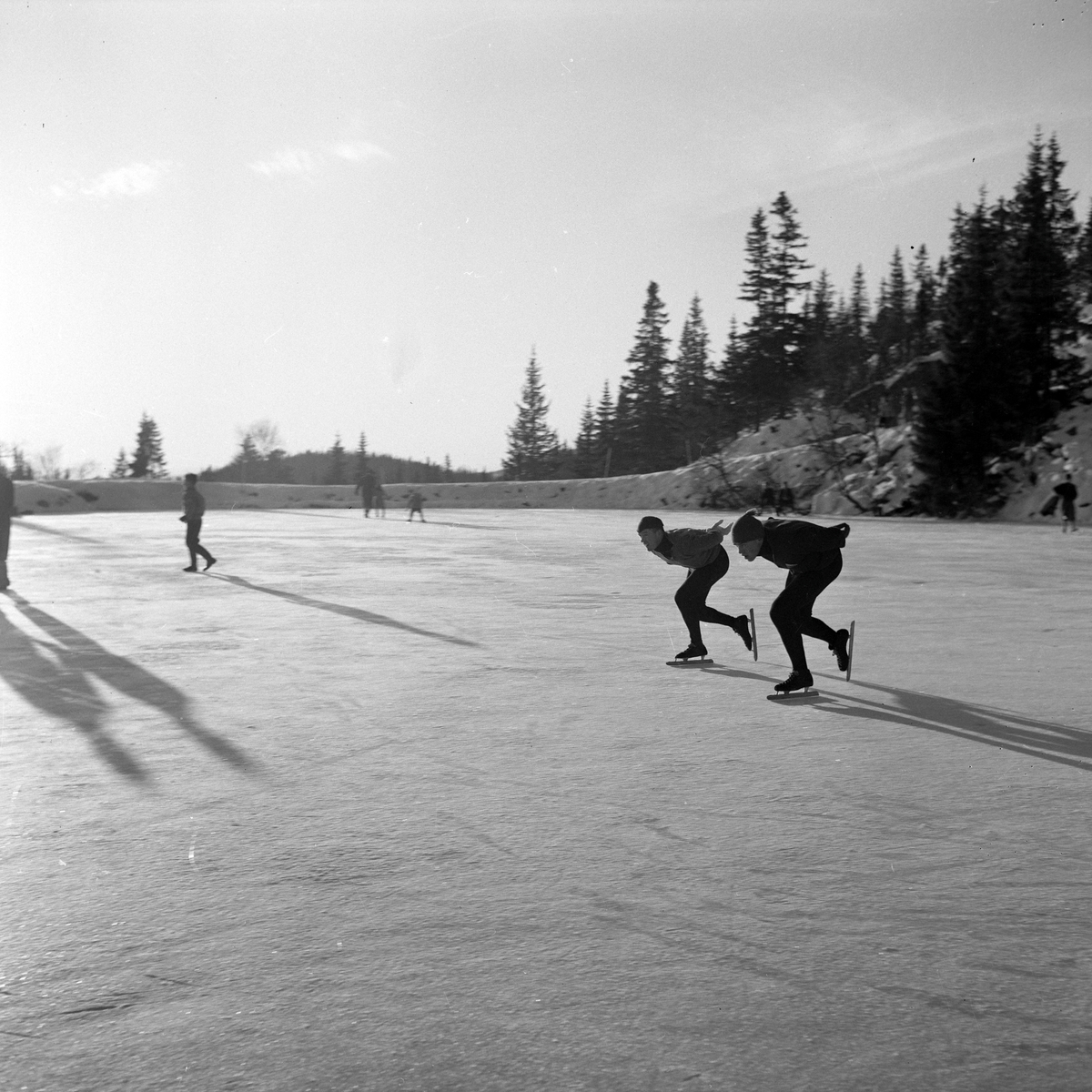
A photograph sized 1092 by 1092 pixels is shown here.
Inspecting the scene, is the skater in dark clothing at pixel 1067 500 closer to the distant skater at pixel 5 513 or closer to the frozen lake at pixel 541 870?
the frozen lake at pixel 541 870

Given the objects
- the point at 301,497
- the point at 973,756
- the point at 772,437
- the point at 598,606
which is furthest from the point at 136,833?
the point at 772,437

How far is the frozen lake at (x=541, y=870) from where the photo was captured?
2.20 meters

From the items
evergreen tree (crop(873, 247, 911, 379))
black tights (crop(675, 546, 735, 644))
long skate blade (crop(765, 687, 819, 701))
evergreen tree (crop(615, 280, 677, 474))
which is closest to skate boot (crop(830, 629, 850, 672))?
long skate blade (crop(765, 687, 819, 701))

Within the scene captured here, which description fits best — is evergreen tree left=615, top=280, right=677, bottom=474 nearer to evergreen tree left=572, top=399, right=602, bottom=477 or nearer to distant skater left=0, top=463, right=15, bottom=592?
evergreen tree left=572, top=399, right=602, bottom=477

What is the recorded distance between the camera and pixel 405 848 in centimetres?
349

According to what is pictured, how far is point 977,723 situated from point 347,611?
658 cm

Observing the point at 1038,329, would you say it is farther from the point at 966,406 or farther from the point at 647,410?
the point at 647,410

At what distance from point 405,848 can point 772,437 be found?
Answer: 61.1 meters

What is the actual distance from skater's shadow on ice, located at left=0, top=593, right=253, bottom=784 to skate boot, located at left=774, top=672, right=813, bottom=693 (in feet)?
10.2

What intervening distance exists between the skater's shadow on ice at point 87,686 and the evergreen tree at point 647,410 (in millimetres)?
68900

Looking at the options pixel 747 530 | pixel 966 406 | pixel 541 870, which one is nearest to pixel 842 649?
pixel 747 530

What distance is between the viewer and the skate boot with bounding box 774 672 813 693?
630 centimetres

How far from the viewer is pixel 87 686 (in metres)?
6.51

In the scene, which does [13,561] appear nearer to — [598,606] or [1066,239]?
[598,606]
